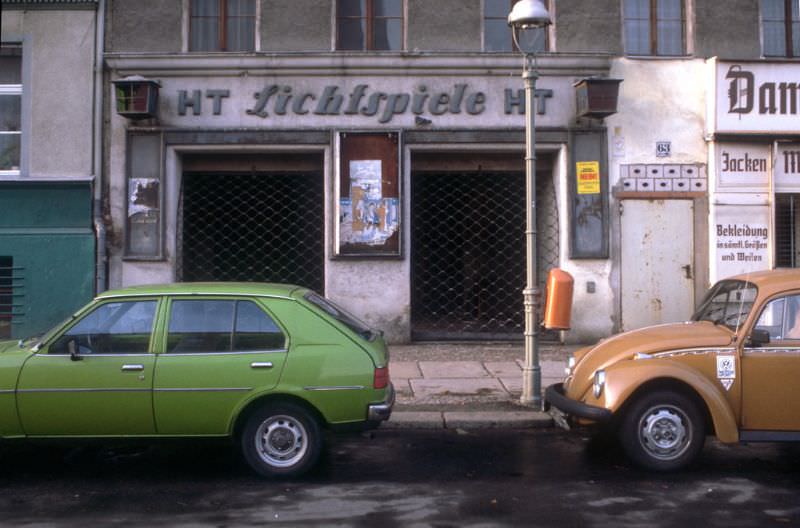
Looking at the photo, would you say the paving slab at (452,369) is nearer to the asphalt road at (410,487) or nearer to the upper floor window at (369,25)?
the asphalt road at (410,487)

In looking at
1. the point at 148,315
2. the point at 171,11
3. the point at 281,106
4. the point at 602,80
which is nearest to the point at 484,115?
the point at 602,80

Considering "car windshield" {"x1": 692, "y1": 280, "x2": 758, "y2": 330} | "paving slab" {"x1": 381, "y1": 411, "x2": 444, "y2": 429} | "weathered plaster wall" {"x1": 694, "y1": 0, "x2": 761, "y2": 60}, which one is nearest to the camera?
"car windshield" {"x1": 692, "y1": 280, "x2": 758, "y2": 330}

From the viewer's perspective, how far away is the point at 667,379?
712 centimetres

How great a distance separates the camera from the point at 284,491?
6.67 m

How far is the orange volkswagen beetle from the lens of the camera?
23.1ft

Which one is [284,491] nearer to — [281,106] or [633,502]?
[633,502]

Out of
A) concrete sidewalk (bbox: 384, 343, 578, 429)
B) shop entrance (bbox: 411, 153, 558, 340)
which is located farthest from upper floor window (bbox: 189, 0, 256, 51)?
concrete sidewalk (bbox: 384, 343, 578, 429)

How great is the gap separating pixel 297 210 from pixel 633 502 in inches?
364

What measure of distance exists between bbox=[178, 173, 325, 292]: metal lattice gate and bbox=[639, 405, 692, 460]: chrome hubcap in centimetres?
816

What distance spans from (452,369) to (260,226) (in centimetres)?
453

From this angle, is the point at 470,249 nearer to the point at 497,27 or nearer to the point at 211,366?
the point at 497,27

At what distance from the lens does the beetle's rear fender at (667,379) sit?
6973mm

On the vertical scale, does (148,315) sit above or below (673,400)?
above

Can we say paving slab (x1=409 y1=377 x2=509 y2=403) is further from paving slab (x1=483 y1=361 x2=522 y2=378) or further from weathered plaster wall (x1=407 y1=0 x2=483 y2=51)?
weathered plaster wall (x1=407 y1=0 x2=483 y2=51)
